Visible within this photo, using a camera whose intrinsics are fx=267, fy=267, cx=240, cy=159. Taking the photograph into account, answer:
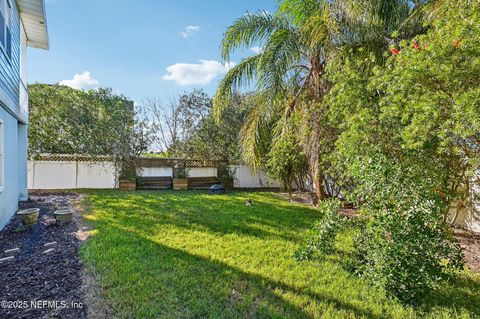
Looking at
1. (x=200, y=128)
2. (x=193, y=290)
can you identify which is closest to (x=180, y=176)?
(x=200, y=128)

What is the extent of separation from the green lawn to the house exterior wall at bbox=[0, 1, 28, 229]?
76.1 inches

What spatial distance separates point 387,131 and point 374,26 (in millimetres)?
2890

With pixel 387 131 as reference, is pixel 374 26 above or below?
above

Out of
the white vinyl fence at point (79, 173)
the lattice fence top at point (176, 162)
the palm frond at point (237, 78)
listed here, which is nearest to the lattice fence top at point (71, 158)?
the white vinyl fence at point (79, 173)

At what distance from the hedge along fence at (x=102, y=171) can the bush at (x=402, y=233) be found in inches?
259

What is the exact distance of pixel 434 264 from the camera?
2.68 meters

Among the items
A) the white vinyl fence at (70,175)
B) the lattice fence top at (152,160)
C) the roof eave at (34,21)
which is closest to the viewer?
the roof eave at (34,21)

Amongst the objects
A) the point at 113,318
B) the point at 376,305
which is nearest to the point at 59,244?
the point at 113,318

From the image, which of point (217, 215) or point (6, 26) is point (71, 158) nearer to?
point (6, 26)

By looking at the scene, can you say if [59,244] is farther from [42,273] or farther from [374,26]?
[374,26]

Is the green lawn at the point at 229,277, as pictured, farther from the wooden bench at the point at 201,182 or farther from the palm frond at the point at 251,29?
the wooden bench at the point at 201,182

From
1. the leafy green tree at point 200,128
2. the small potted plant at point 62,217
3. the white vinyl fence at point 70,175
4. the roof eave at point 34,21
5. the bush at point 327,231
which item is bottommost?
the small potted plant at point 62,217

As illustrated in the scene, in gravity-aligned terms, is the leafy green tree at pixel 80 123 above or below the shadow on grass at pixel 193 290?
above

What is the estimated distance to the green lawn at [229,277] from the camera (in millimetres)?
2684
